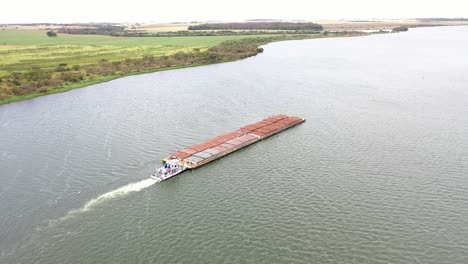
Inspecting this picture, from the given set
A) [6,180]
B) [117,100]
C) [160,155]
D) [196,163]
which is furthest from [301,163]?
[117,100]

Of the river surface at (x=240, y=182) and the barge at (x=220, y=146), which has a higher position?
the barge at (x=220, y=146)

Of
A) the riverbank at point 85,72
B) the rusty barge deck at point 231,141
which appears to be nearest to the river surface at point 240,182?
the rusty barge deck at point 231,141

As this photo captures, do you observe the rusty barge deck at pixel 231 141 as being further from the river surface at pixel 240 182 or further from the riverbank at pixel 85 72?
the riverbank at pixel 85 72

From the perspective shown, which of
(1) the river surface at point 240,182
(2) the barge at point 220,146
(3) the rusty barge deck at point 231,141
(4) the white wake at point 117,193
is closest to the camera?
(1) the river surface at point 240,182

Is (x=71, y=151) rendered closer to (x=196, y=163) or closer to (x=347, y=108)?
(x=196, y=163)

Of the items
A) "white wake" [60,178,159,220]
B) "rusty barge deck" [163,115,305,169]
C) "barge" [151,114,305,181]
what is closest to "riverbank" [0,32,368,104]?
"rusty barge deck" [163,115,305,169]

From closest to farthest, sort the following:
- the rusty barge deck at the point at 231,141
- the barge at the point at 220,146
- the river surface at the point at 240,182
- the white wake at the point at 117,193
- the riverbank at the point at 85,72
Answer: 1. the river surface at the point at 240,182
2. the white wake at the point at 117,193
3. the barge at the point at 220,146
4. the rusty barge deck at the point at 231,141
5. the riverbank at the point at 85,72

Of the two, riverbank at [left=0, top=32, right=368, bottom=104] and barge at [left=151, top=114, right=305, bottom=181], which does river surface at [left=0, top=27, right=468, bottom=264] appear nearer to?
barge at [left=151, top=114, right=305, bottom=181]
